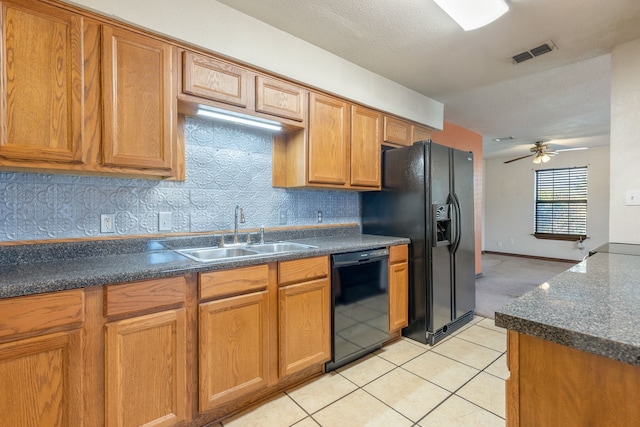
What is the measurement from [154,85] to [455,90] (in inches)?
113

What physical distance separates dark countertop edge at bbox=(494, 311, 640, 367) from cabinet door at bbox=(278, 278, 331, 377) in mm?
1320

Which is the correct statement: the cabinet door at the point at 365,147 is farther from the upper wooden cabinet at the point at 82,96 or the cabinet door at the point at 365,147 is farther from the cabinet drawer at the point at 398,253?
the upper wooden cabinet at the point at 82,96

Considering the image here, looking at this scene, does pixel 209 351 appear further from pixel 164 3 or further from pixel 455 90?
pixel 455 90

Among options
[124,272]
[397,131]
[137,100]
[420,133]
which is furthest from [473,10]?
[124,272]

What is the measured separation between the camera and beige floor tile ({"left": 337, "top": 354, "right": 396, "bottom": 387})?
2107 millimetres

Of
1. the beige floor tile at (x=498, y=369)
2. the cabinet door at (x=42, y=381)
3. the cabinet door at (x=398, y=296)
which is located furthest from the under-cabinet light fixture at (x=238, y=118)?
the beige floor tile at (x=498, y=369)

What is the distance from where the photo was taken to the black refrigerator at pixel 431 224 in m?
2.63

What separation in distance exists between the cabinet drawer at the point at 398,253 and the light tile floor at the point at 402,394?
29.8 inches

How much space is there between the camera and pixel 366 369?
223 centimetres

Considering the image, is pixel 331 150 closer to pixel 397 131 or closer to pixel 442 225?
pixel 397 131

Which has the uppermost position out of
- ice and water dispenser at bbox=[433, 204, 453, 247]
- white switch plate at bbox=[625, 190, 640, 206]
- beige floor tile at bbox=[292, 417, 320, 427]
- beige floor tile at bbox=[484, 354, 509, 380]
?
white switch plate at bbox=[625, 190, 640, 206]

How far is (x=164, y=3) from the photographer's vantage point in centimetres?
168

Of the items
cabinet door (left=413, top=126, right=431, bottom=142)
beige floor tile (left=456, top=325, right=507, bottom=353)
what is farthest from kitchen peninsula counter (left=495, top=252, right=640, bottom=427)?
cabinet door (left=413, top=126, right=431, bottom=142)

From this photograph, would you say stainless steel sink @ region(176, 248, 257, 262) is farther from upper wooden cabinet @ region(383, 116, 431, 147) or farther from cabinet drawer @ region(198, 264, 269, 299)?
upper wooden cabinet @ region(383, 116, 431, 147)
